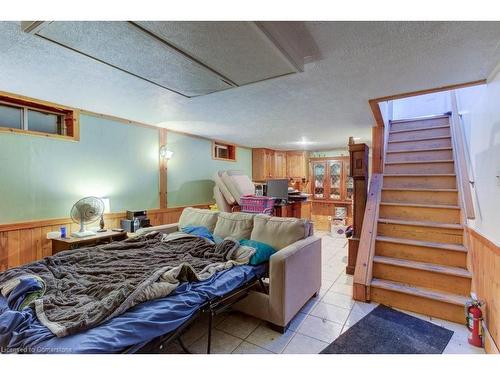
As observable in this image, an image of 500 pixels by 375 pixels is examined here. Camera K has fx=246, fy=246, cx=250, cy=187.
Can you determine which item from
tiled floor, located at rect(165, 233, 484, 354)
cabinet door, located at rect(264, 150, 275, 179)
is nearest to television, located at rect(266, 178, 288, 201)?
cabinet door, located at rect(264, 150, 275, 179)

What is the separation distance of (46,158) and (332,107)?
3546 millimetres

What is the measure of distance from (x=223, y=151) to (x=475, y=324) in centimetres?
509

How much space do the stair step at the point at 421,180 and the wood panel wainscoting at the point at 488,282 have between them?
107 centimetres

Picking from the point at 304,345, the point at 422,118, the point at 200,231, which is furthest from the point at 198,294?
the point at 422,118

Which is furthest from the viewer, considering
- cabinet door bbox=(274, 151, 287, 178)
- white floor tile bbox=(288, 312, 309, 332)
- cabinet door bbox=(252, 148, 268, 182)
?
cabinet door bbox=(274, 151, 287, 178)

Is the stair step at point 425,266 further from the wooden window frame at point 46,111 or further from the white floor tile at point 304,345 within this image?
the wooden window frame at point 46,111

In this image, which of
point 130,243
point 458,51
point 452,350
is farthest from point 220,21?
point 452,350

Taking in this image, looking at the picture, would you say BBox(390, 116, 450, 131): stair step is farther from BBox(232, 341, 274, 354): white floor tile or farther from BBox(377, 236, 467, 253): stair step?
BBox(232, 341, 274, 354): white floor tile

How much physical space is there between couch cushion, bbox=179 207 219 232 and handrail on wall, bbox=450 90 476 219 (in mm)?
2717

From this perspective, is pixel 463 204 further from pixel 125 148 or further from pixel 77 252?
pixel 125 148

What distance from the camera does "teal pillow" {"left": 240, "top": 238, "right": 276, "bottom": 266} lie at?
2203mm

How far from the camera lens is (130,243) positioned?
2.51m

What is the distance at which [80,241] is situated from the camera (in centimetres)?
279

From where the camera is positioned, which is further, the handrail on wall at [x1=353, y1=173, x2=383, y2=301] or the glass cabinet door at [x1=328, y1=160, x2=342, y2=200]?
the glass cabinet door at [x1=328, y1=160, x2=342, y2=200]
